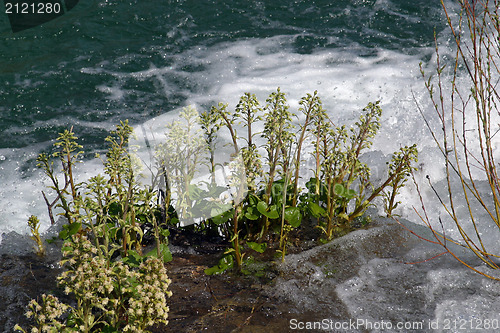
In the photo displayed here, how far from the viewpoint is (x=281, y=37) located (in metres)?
7.21

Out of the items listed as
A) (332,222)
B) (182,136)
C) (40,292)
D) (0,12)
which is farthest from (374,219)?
(0,12)

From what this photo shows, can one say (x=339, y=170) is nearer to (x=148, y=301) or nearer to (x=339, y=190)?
(x=339, y=190)

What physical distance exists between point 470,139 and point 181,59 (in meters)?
3.85

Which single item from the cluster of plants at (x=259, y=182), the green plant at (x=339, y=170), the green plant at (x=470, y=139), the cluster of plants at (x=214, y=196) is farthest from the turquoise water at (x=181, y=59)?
the green plant at (x=339, y=170)

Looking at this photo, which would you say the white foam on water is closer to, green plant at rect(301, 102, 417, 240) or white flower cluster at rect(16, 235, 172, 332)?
green plant at rect(301, 102, 417, 240)

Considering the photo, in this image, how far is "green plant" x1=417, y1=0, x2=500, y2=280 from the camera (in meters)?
2.43

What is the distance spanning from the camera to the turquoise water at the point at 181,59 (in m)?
5.54

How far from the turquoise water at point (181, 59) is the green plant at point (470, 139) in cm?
68

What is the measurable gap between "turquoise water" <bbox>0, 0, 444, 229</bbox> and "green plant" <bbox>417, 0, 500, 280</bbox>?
2.24ft

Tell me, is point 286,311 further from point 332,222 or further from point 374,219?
point 374,219

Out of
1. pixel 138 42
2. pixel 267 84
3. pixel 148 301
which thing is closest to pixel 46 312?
pixel 148 301

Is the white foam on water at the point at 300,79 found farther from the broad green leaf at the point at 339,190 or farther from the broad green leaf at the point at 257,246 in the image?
the broad green leaf at the point at 257,246

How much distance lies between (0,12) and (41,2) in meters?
0.78

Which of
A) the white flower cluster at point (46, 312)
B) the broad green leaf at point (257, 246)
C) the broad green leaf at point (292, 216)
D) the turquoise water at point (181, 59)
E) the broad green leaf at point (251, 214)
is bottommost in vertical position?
the broad green leaf at point (257, 246)
